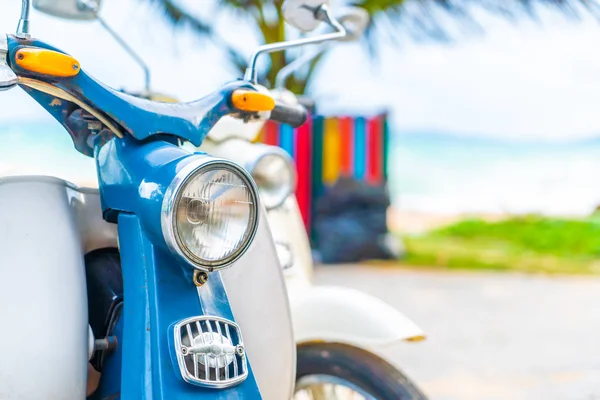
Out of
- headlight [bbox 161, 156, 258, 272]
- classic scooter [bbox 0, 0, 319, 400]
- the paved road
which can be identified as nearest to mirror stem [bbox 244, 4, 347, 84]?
classic scooter [bbox 0, 0, 319, 400]

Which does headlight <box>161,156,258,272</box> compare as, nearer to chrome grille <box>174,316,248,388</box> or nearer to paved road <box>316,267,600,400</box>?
chrome grille <box>174,316,248,388</box>

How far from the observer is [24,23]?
1.22 metres

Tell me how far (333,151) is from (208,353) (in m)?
6.31

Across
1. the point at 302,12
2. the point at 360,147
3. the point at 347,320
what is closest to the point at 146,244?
the point at 347,320

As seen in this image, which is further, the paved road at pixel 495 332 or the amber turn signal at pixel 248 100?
the paved road at pixel 495 332

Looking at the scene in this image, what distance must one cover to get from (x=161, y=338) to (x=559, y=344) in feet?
10.5

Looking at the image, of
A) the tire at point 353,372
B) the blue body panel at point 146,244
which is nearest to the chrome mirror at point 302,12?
the blue body panel at point 146,244

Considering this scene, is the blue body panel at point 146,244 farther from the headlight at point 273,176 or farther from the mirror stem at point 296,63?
the mirror stem at point 296,63

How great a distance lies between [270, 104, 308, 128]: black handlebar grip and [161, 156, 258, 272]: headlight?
51 centimetres

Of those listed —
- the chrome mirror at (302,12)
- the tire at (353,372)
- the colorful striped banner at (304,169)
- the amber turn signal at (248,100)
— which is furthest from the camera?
the colorful striped banner at (304,169)

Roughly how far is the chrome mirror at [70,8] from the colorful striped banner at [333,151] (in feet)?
16.1

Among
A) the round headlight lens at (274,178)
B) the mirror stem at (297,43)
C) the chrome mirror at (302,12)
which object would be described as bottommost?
the round headlight lens at (274,178)

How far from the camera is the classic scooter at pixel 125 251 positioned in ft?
3.73

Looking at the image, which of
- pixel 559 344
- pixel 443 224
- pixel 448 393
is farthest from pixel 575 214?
pixel 448 393
